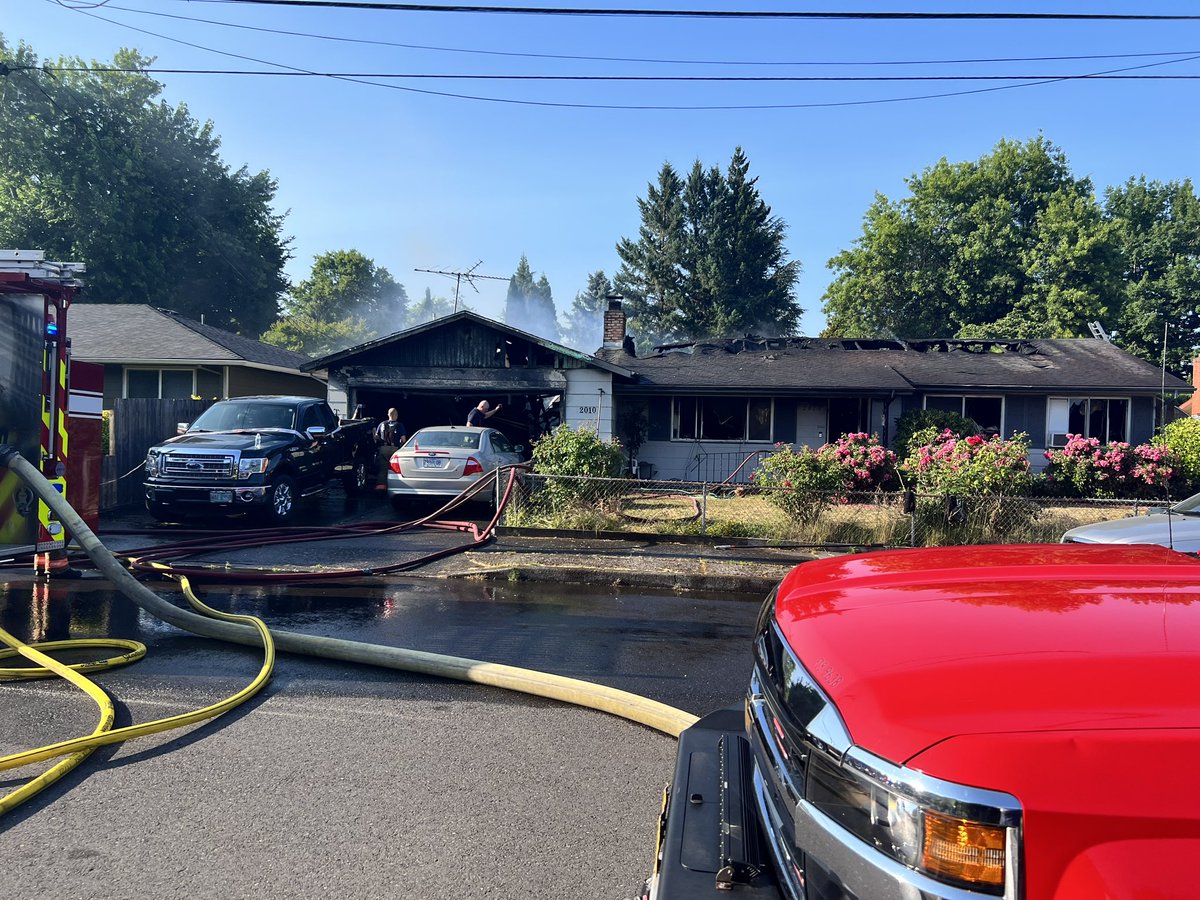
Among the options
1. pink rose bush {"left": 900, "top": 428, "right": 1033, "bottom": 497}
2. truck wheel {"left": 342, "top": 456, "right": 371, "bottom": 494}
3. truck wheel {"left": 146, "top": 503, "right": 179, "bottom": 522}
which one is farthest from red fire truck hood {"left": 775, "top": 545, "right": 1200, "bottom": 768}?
truck wheel {"left": 342, "top": 456, "right": 371, "bottom": 494}

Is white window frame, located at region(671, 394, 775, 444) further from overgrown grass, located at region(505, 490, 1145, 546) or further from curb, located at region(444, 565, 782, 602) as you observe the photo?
curb, located at region(444, 565, 782, 602)

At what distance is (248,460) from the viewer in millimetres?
12180

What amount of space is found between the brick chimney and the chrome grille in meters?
14.6

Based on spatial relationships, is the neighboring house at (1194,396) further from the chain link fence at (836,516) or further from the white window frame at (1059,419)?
the chain link fence at (836,516)

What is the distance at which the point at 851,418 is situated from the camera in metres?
20.3

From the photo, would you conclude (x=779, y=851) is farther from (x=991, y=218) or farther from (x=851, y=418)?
(x=991, y=218)

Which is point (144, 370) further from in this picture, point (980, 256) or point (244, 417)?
point (980, 256)

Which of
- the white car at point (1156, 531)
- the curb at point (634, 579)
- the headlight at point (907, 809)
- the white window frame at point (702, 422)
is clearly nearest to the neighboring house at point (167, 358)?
the white window frame at point (702, 422)

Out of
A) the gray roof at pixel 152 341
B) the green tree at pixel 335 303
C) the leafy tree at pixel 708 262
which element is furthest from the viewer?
the green tree at pixel 335 303

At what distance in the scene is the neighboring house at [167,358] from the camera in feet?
70.6

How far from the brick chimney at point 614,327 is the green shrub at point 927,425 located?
893 cm

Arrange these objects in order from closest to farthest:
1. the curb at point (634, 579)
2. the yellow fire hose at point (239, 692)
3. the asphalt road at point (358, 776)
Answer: the asphalt road at point (358, 776) → the yellow fire hose at point (239, 692) → the curb at point (634, 579)

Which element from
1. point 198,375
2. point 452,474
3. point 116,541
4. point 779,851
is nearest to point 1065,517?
point 452,474

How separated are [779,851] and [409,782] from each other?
2.46 meters
